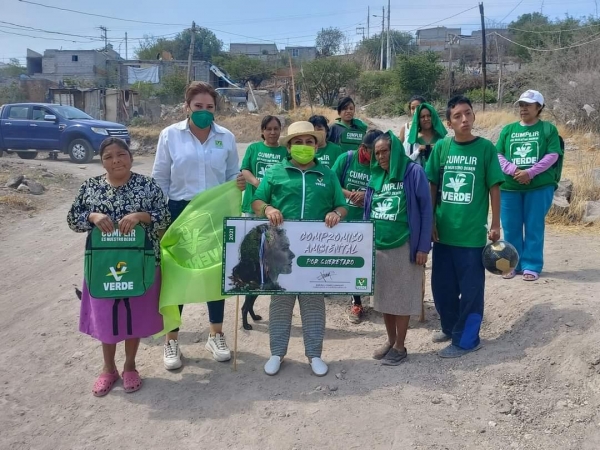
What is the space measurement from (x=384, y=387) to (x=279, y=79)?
149 feet

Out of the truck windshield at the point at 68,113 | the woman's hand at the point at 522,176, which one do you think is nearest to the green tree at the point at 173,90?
the truck windshield at the point at 68,113

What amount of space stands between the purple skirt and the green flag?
71mm

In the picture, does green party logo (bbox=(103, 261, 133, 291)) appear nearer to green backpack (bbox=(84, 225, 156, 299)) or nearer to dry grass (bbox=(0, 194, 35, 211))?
green backpack (bbox=(84, 225, 156, 299))

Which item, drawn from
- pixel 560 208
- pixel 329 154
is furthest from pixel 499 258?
pixel 560 208

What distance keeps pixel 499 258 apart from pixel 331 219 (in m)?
1.28

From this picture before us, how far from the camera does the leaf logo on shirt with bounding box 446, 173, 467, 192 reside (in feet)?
13.8

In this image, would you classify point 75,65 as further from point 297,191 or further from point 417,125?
point 297,191

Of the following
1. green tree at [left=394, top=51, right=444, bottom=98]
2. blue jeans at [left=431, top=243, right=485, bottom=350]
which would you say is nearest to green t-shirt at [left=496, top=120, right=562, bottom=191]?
blue jeans at [left=431, top=243, right=485, bottom=350]

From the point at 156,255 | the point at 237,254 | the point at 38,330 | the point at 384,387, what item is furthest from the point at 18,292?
the point at 384,387

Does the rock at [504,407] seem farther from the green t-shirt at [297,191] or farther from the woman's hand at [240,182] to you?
the woman's hand at [240,182]

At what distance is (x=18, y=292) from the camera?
6320 mm

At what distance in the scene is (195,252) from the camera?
4254 millimetres

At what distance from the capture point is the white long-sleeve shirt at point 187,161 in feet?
14.2

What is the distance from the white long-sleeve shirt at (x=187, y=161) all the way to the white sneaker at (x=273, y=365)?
1.42 meters
